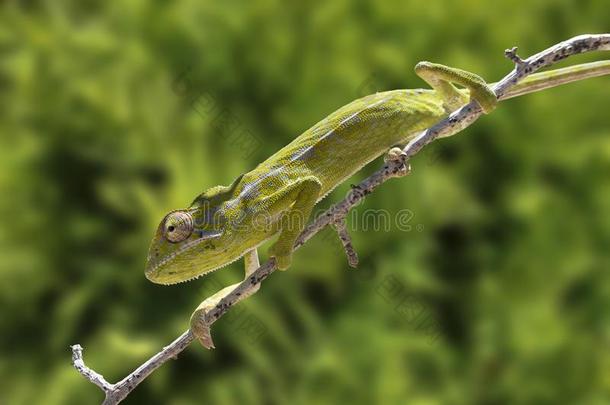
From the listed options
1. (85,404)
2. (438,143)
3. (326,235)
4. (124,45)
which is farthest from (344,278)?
(124,45)

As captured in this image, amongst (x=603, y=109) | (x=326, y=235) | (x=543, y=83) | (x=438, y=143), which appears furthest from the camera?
(x=603, y=109)

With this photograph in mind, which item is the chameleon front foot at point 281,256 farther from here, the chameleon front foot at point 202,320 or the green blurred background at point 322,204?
the green blurred background at point 322,204

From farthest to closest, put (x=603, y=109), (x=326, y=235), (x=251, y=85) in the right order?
1. (x=603, y=109)
2. (x=251, y=85)
3. (x=326, y=235)

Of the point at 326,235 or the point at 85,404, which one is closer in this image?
the point at 326,235

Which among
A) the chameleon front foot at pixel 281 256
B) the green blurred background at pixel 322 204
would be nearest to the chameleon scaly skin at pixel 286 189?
the chameleon front foot at pixel 281 256

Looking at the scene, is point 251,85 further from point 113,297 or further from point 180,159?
point 113,297

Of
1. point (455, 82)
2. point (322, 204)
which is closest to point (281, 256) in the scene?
point (455, 82)

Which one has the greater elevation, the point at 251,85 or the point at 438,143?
the point at 251,85

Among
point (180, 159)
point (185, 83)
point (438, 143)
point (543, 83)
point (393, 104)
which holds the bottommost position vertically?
point (543, 83)
